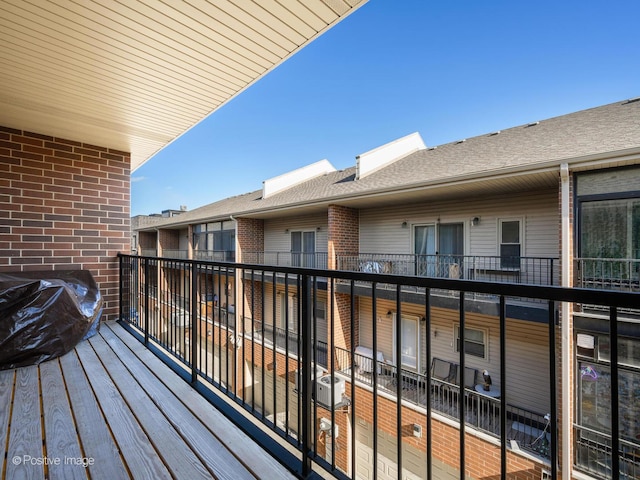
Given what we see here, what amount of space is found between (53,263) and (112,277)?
582 millimetres

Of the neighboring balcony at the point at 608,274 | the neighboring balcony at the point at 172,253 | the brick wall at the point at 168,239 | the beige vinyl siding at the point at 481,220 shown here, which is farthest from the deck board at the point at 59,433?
the brick wall at the point at 168,239

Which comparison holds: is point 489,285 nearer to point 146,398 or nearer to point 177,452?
point 177,452

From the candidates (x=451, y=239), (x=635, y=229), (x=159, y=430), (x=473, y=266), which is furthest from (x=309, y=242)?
(x=159, y=430)

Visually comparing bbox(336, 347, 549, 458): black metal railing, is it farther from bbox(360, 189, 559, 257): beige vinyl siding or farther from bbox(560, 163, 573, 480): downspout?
bbox(360, 189, 559, 257): beige vinyl siding

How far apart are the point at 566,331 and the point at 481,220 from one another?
9.36 ft

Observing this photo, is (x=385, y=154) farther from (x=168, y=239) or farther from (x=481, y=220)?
(x=168, y=239)

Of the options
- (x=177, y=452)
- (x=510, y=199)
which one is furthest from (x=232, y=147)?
(x=177, y=452)

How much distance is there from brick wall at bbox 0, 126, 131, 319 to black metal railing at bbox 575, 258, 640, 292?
667 cm

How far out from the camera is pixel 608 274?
4906mm

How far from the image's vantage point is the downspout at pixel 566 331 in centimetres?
434

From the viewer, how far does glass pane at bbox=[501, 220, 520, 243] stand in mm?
6383

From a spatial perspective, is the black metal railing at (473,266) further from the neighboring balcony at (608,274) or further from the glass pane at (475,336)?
the glass pane at (475,336)

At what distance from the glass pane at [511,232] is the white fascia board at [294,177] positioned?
787 centimetres

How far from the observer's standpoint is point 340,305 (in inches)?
322
